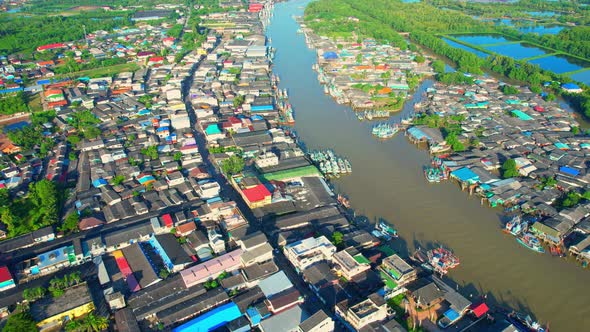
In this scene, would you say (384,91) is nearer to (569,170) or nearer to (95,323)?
(569,170)

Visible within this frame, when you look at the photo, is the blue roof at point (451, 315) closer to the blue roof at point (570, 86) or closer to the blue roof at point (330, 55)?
the blue roof at point (570, 86)

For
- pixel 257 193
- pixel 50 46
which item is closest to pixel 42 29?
pixel 50 46

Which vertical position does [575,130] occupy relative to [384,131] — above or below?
below

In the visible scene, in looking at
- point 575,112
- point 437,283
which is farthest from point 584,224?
point 575,112

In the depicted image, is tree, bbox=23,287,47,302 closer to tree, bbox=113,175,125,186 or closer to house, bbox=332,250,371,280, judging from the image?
tree, bbox=113,175,125,186

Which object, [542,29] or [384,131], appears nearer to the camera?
[384,131]

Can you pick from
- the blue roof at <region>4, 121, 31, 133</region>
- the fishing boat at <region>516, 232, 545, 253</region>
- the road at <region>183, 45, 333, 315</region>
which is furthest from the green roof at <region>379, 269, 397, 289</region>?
the blue roof at <region>4, 121, 31, 133</region>

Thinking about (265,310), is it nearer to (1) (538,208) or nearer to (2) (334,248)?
(2) (334,248)
